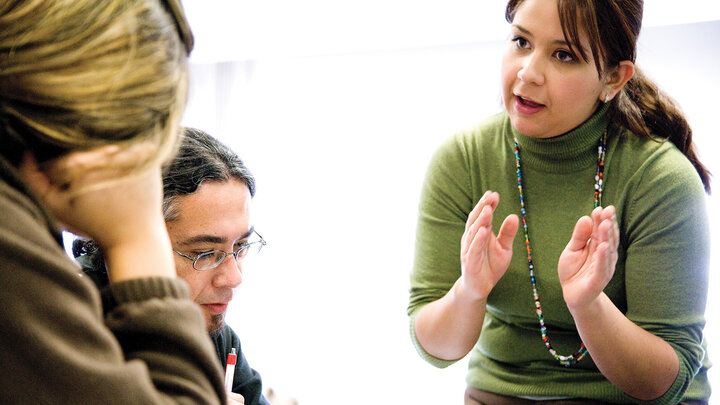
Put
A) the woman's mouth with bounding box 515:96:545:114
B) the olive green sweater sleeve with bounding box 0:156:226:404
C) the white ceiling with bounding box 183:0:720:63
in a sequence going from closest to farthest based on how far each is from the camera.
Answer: the olive green sweater sleeve with bounding box 0:156:226:404 < the woman's mouth with bounding box 515:96:545:114 < the white ceiling with bounding box 183:0:720:63

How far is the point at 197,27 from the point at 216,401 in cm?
291

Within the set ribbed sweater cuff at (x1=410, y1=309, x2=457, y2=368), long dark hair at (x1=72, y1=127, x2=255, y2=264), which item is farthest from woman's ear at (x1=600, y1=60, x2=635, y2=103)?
long dark hair at (x1=72, y1=127, x2=255, y2=264)

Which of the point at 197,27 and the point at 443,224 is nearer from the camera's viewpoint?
the point at 443,224

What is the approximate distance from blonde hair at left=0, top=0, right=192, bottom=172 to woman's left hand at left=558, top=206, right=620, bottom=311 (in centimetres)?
77

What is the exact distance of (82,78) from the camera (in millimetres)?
614

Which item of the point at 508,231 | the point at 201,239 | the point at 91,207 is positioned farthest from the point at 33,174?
the point at 508,231

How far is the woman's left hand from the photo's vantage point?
120 centimetres

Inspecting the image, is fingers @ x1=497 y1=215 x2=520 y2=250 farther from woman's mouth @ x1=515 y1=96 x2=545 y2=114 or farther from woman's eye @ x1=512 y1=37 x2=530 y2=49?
woman's eye @ x1=512 y1=37 x2=530 y2=49

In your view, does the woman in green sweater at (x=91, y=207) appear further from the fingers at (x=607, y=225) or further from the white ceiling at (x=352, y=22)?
the white ceiling at (x=352, y=22)

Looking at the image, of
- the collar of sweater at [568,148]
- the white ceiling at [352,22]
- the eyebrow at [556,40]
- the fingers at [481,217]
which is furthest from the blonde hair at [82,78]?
the white ceiling at [352,22]

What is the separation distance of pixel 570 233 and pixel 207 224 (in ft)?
2.23

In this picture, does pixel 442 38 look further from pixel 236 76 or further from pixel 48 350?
pixel 48 350

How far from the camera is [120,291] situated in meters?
0.63

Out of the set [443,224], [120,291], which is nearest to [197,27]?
[443,224]
